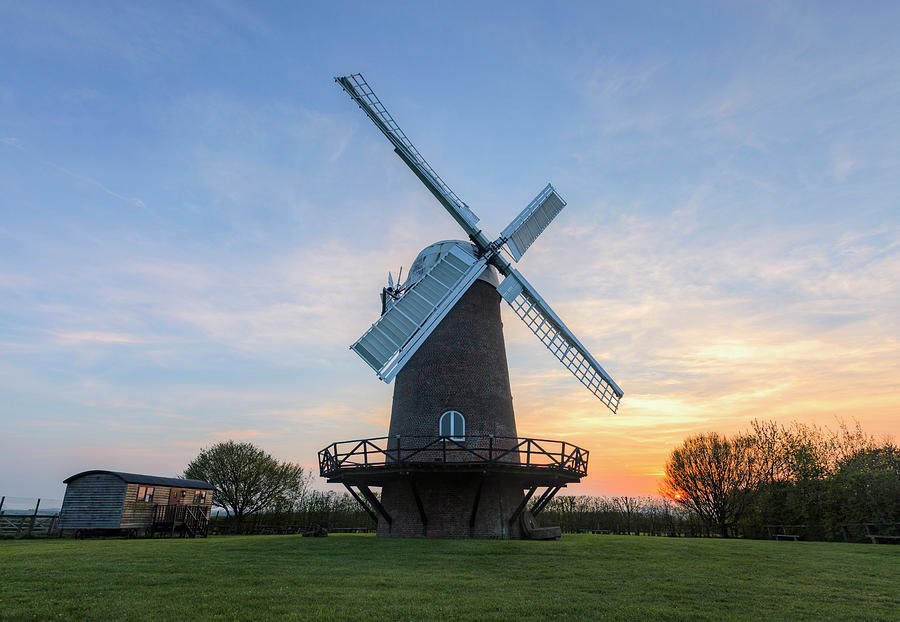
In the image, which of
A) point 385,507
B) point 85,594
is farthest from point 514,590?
point 385,507

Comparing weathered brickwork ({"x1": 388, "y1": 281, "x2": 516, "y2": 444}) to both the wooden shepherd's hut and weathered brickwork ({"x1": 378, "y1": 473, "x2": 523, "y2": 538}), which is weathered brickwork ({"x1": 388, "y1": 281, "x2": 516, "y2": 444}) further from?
the wooden shepherd's hut

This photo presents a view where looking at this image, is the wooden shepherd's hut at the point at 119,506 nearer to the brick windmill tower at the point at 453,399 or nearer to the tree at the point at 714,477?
the brick windmill tower at the point at 453,399

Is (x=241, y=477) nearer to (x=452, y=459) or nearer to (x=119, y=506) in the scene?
(x=119, y=506)

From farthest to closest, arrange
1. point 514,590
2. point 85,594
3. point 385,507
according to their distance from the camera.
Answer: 1. point 385,507
2. point 514,590
3. point 85,594

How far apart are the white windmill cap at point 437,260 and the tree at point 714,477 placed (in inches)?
1043

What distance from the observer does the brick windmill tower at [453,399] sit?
16125mm

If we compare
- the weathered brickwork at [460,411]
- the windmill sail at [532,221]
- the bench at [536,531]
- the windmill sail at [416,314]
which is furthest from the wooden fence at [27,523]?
the windmill sail at [532,221]

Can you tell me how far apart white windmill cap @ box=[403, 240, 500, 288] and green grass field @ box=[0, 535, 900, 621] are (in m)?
9.66

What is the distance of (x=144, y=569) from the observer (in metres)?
10.4

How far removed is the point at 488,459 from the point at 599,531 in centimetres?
2345

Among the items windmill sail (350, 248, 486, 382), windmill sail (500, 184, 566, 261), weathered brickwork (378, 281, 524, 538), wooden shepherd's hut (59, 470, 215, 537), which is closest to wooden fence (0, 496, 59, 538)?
wooden shepherd's hut (59, 470, 215, 537)

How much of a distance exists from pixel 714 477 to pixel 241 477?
3518cm

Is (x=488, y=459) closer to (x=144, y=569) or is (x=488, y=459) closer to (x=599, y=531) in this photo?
(x=144, y=569)

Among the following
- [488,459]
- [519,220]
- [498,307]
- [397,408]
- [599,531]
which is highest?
[519,220]
